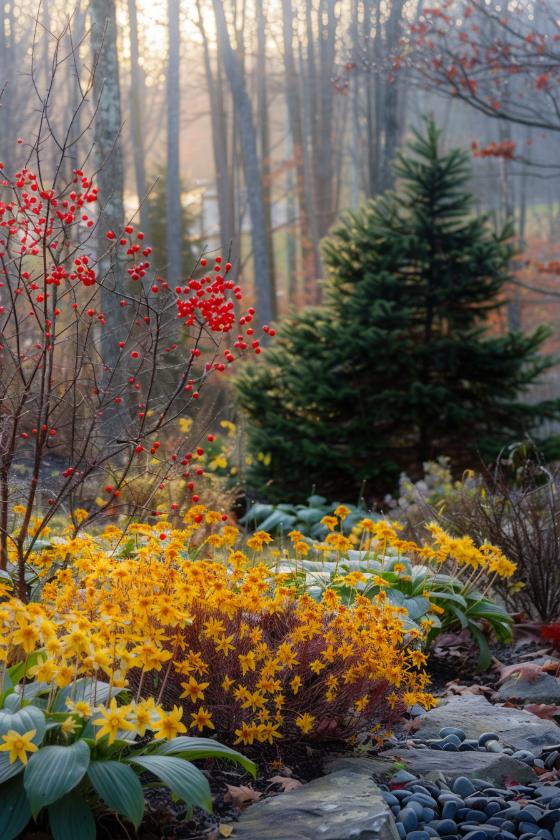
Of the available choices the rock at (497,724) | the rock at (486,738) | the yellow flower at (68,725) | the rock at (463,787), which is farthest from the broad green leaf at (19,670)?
the rock at (486,738)

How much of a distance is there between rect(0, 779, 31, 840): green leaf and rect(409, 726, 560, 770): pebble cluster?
1.44m

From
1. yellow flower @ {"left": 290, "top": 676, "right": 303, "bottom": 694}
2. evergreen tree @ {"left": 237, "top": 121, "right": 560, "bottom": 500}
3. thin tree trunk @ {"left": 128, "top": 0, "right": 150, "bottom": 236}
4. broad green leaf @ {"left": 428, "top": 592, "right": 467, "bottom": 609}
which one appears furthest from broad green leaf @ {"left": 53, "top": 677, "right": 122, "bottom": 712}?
thin tree trunk @ {"left": 128, "top": 0, "right": 150, "bottom": 236}

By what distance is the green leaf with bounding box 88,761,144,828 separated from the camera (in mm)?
1943

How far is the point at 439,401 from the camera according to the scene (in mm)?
8789

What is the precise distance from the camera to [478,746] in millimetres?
3039

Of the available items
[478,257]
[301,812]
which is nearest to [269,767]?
[301,812]

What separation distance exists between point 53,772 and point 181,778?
0.29 metres

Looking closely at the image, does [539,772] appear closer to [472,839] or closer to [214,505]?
[472,839]

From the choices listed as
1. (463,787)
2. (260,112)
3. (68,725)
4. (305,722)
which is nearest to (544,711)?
(463,787)

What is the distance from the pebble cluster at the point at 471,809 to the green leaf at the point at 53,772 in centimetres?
96

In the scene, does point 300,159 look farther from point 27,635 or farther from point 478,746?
point 27,635

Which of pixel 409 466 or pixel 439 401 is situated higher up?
pixel 439 401

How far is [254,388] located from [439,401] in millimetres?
2022

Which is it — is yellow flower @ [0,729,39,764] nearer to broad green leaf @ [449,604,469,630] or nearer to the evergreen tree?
broad green leaf @ [449,604,469,630]
